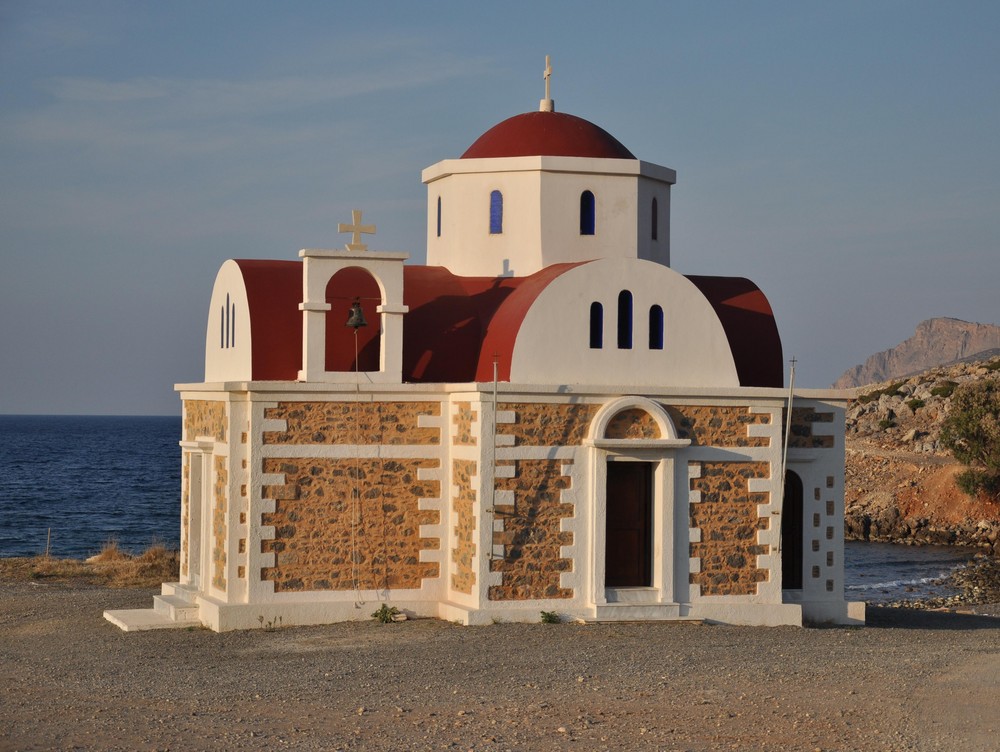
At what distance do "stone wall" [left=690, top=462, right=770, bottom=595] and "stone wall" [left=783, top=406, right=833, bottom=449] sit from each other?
45.1 inches

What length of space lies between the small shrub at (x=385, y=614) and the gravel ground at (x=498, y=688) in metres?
0.18

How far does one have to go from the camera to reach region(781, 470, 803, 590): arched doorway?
67.3ft

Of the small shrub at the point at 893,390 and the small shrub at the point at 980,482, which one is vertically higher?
the small shrub at the point at 893,390

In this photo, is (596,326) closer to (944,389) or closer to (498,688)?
(498,688)

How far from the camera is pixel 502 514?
60.4 feet

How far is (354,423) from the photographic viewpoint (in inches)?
750

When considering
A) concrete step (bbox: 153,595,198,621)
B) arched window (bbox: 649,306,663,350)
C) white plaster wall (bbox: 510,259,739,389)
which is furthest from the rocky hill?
concrete step (bbox: 153,595,198,621)

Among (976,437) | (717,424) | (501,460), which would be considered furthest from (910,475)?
(501,460)

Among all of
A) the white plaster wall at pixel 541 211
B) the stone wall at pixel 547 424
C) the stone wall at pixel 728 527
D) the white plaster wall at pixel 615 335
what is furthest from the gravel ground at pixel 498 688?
the white plaster wall at pixel 541 211

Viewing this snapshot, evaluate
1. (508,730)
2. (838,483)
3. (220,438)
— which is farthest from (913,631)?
(220,438)

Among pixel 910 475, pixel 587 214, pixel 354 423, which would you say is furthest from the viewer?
pixel 910 475

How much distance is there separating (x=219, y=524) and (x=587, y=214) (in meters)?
7.49

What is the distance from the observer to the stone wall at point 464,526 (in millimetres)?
18578

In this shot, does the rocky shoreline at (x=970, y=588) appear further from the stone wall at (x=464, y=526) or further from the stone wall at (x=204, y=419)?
the stone wall at (x=204, y=419)
